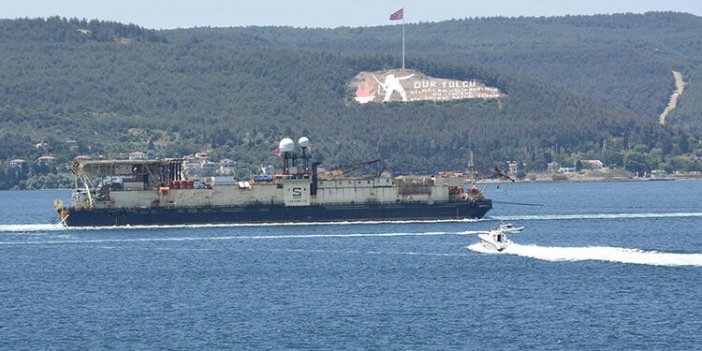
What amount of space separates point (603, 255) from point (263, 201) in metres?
47.7

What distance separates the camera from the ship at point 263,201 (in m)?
146

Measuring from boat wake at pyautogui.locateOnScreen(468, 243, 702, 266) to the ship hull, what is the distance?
31031mm

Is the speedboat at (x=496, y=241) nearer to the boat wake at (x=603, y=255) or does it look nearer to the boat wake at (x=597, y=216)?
the boat wake at (x=603, y=255)

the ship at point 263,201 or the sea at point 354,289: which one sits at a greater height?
the ship at point 263,201

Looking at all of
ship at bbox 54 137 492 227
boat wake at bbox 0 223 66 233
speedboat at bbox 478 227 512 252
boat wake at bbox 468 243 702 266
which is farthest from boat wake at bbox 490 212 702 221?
boat wake at bbox 0 223 66 233

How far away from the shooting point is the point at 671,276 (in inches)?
3716

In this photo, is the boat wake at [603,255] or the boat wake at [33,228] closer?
the boat wake at [603,255]

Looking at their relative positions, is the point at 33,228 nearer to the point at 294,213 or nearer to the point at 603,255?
the point at 294,213

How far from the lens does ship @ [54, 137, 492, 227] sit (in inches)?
5768

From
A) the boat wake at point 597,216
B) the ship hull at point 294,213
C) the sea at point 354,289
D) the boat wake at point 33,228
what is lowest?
the sea at point 354,289

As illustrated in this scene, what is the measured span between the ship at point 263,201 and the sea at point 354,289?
5184mm

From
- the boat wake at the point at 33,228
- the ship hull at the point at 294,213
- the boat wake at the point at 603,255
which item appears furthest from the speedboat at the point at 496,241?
the boat wake at the point at 33,228

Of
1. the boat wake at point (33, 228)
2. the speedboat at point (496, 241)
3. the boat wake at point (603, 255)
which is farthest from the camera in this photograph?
the boat wake at point (33, 228)

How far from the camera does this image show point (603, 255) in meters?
107
